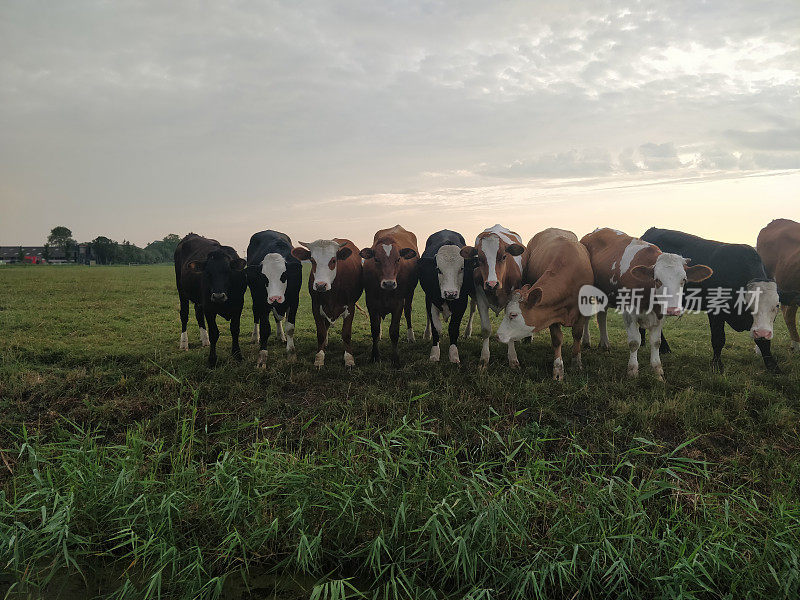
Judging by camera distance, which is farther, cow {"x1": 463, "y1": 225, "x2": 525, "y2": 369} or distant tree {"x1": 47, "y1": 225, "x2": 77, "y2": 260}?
distant tree {"x1": 47, "y1": 225, "x2": 77, "y2": 260}

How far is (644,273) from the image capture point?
23.0 ft

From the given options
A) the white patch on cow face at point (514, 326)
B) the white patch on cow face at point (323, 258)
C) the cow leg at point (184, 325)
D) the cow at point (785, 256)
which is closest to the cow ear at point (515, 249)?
the white patch on cow face at point (514, 326)

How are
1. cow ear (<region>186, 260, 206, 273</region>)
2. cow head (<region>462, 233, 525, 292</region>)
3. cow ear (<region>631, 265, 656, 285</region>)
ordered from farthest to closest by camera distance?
cow ear (<region>186, 260, 206, 273</region>) < cow head (<region>462, 233, 525, 292</region>) < cow ear (<region>631, 265, 656, 285</region>)

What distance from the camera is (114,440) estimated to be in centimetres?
535

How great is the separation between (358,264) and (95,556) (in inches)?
223

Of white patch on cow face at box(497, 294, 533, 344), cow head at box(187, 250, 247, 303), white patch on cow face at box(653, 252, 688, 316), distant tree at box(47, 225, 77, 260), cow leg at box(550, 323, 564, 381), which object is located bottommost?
cow leg at box(550, 323, 564, 381)

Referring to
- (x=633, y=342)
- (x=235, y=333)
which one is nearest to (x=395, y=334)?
(x=235, y=333)

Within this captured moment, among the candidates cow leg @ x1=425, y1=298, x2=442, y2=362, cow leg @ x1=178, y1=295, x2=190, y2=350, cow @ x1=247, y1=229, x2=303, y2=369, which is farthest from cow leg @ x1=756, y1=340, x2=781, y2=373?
cow leg @ x1=178, y1=295, x2=190, y2=350

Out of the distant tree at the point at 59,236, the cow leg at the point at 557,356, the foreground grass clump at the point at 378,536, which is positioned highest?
the distant tree at the point at 59,236

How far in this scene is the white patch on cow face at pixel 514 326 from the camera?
23.2 ft

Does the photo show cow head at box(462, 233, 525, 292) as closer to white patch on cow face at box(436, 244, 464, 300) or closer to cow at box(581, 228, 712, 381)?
white patch on cow face at box(436, 244, 464, 300)

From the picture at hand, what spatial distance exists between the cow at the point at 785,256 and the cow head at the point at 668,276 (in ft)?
10.6

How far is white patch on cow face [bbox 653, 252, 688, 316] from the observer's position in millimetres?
6719

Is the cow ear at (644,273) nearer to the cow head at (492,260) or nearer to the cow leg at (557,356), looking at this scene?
the cow leg at (557,356)
